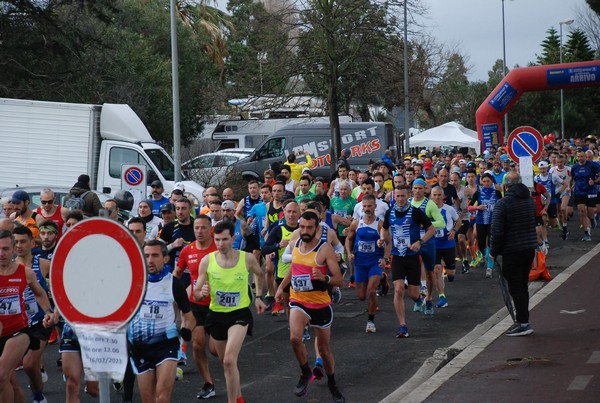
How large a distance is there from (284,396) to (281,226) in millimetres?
3387

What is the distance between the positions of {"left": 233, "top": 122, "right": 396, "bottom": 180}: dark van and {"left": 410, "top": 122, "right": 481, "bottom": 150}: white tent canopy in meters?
13.1

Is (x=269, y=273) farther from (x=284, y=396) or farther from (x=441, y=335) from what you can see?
(x=284, y=396)

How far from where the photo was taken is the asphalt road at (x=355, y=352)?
10.3m

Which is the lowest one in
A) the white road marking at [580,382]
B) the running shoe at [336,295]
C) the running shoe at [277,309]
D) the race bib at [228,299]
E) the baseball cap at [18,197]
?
the white road marking at [580,382]

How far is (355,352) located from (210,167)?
19586 millimetres

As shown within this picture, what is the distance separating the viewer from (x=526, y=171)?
18.0 metres

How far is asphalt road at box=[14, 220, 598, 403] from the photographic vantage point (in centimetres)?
1034

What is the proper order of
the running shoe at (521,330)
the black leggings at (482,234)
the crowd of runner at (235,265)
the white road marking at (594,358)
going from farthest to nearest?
the black leggings at (482,234) → the running shoe at (521,330) → the white road marking at (594,358) → the crowd of runner at (235,265)

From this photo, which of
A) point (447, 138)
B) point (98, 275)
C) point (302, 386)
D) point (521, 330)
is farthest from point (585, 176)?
point (447, 138)

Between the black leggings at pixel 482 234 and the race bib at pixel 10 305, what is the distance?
11.8 meters

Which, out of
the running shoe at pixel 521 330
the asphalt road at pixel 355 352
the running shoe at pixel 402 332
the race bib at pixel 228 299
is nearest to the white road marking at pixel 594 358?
the running shoe at pixel 521 330

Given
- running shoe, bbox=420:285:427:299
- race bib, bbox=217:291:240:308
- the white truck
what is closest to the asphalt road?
running shoe, bbox=420:285:427:299

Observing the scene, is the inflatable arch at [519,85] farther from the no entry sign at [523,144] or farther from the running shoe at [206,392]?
the running shoe at [206,392]

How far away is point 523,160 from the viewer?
1827cm
